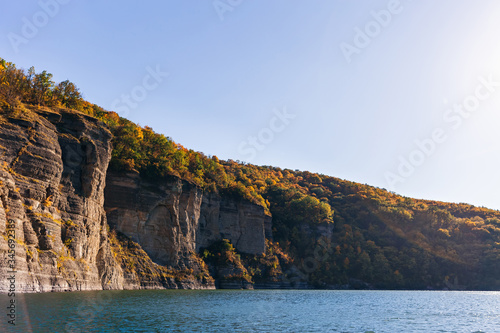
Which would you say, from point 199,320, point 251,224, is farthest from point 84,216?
point 251,224

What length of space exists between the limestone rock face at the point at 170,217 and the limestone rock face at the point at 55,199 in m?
8.51

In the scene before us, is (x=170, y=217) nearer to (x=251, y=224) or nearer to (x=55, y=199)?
(x=251, y=224)

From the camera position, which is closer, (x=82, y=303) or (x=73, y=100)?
(x=82, y=303)

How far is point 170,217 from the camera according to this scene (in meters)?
75.9

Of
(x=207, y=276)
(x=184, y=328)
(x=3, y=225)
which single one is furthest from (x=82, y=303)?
(x=207, y=276)

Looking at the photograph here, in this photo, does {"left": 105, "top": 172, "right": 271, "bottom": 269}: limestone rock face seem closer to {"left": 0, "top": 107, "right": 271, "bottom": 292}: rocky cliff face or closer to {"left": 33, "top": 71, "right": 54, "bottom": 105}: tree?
{"left": 0, "top": 107, "right": 271, "bottom": 292}: rocky cliff face

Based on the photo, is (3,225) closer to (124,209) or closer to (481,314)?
(124,209)

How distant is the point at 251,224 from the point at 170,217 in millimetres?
27669

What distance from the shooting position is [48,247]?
43031 millimetres

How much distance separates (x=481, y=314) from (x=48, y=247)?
44.1m

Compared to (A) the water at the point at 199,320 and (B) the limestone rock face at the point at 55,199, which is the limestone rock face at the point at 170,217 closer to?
(B) the limestone rock face at the point at 55,199

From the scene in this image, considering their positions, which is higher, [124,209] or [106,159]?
[106,159]

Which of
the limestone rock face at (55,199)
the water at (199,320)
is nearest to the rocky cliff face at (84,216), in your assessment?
the limestone rock face at (55,199)

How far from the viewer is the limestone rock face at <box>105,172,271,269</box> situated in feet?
225
